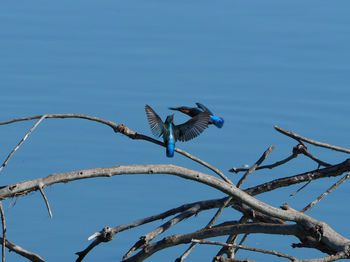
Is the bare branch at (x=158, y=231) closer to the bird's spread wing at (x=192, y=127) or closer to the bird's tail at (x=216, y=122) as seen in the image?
the bird's spread wing at (x=192, y=127)

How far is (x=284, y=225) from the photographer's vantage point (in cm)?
245

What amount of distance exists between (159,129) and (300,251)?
85.6 inches

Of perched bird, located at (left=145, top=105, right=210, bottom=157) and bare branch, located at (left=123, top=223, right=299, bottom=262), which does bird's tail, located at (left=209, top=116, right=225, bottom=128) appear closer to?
perched bird, located at (left=145, top=105, right=210, bottom=157)

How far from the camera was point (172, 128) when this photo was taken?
114 inches

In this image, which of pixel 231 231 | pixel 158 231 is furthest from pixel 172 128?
pixel 231 231

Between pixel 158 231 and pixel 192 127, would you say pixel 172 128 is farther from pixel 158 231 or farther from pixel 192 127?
pixel 158 231

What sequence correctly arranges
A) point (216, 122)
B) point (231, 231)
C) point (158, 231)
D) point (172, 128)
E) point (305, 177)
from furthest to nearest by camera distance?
point (216, 122) → point (172, 128) → point (305, 177) → point (158, 231) → point (231, 231)

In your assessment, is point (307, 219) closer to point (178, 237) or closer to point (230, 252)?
point (178, 237)

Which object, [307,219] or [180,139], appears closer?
[307,219]

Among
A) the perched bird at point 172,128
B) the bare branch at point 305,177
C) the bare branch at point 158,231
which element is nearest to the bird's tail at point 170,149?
the perched bird at point 172,128

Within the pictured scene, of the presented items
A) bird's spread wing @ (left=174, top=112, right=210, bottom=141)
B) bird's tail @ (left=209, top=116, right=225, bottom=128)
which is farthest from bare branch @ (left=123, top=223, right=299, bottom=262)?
bird's tail @ (left=209, top=116, right=225, bottom=128)

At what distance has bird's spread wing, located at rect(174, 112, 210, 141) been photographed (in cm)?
288

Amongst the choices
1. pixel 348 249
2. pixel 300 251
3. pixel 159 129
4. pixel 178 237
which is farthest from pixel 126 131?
pixel 300 251

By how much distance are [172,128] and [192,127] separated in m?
0.08
